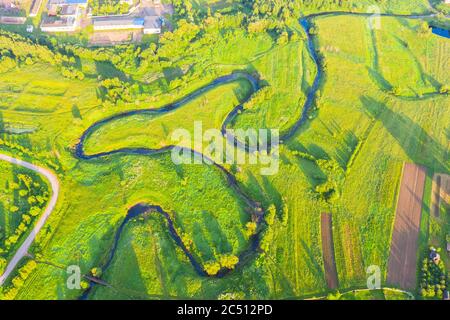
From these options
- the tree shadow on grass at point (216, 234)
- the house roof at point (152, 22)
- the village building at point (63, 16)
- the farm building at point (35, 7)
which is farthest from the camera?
the farm building at point (35, 7)

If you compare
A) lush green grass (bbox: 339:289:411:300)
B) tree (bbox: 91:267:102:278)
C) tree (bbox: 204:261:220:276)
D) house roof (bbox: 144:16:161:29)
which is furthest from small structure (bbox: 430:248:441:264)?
house roof (bbox: 144:16:161:29)

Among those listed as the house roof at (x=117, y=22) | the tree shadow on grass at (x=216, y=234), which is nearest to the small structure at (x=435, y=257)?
the tree shadow on grass at (x=216, y=234)

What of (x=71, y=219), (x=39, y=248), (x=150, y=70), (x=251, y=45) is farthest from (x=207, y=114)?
(x=39, y=248)

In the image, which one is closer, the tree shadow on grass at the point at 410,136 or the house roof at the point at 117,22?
the tree shadow on grass at the point at 410,136

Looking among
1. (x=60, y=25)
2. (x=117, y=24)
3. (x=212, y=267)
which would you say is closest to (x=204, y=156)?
(x=212, y=267)

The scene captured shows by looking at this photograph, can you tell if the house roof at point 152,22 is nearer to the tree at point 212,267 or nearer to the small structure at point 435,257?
the tree at point 212,267

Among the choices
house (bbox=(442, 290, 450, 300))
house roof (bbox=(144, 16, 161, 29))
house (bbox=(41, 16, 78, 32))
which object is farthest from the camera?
house (bbox=(41, 16, 78, 32))

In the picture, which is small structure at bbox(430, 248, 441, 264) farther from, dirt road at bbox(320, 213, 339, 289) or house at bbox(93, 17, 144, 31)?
house at bbox(93, 17, 144, 31)
